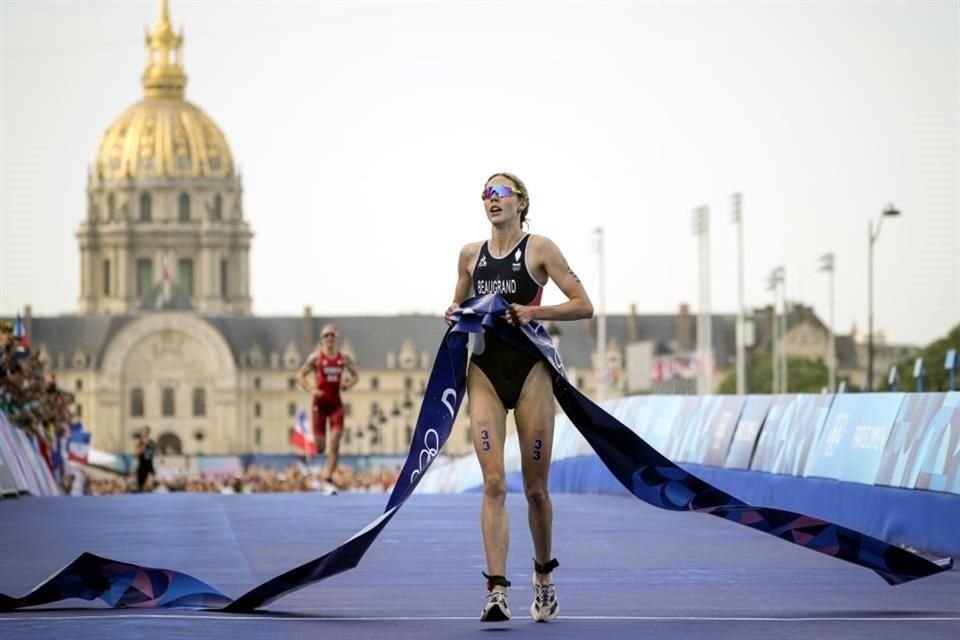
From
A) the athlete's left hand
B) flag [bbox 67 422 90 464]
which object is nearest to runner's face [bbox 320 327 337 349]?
the athlete's left hand

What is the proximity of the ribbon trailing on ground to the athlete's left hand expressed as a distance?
0.04 meters

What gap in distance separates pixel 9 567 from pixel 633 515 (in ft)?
26.1

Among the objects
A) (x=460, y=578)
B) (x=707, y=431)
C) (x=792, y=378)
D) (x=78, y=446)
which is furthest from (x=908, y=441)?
(x=792, y=378)

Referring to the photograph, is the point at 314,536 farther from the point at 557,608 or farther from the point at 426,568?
the point at 557,608

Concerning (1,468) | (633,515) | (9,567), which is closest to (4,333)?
(1,468)

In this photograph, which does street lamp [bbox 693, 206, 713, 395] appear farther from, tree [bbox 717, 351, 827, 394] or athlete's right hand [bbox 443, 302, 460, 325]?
athlete's right hand [bbox 443, 302, 460, 325]

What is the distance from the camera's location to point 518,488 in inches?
1337

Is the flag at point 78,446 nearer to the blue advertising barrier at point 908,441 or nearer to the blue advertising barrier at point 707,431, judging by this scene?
the blue advertising barrier at point 707,431

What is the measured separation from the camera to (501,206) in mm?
10828

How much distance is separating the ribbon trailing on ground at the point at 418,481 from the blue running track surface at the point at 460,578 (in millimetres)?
140

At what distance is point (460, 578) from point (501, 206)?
2945 millimetres

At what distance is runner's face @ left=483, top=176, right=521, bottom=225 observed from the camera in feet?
35.5

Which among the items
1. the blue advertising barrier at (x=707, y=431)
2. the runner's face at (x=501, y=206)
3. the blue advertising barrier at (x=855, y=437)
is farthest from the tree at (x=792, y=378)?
the runner's face at (x=501, y=206)

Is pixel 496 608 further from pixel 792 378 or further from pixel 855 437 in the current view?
pixel 792 378
